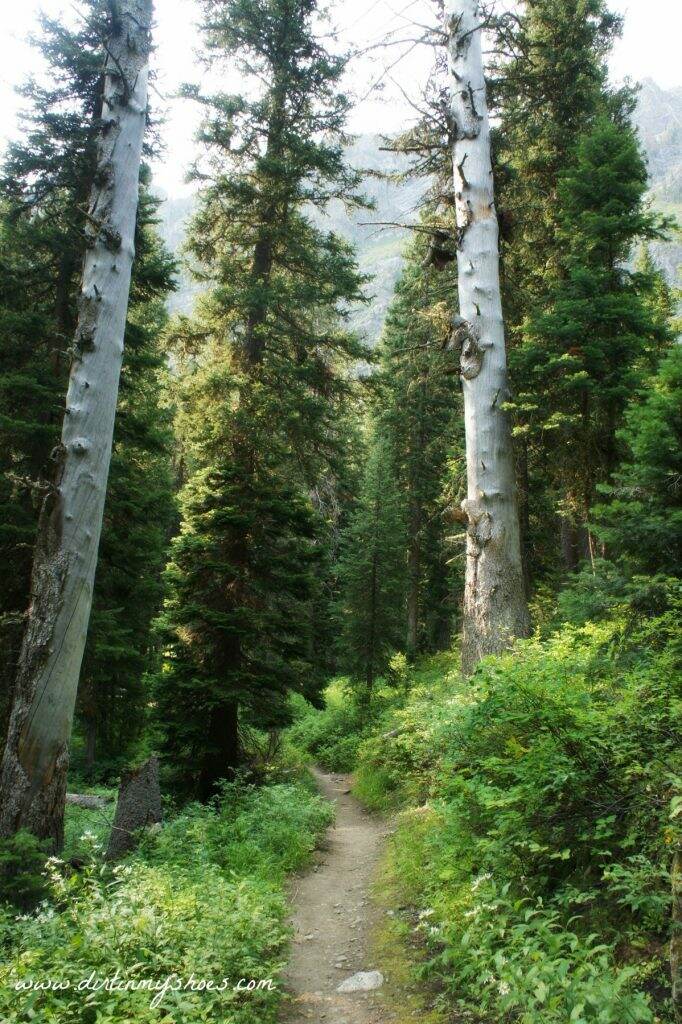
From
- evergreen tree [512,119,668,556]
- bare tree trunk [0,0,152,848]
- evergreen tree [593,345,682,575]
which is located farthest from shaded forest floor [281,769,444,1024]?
evergreen tree [512,119,668,556]

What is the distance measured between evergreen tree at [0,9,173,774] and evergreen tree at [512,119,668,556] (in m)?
6.28

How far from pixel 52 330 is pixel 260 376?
352 cm

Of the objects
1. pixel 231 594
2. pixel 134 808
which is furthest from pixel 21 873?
pixel 231 594

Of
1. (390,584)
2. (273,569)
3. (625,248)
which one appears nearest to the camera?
(625,248)

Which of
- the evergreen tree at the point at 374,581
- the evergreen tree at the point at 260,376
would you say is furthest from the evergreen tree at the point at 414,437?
the evergreen tree at the point at 260,376

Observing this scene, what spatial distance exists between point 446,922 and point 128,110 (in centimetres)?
859

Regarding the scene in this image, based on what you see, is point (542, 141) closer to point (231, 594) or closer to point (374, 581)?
point (231, 594)

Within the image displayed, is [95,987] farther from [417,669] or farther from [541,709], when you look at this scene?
[417,669]

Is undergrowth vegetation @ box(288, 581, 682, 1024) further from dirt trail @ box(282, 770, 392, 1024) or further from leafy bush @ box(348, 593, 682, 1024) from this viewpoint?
dirt trail @ box(282, 770, 392, 1024)

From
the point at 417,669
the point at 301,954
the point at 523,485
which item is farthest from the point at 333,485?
the point at 417,669

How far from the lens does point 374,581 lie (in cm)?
2045

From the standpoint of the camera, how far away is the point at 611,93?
12883 mm

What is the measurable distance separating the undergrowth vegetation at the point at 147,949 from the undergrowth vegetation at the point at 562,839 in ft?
3.97

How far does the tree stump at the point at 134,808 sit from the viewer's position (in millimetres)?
6676
